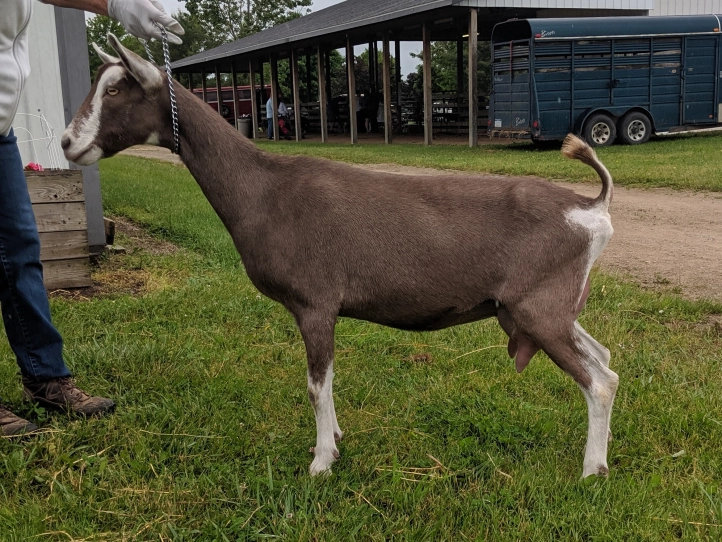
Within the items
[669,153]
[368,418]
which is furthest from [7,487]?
[669,153]

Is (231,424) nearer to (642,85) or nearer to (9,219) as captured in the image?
(9,219)

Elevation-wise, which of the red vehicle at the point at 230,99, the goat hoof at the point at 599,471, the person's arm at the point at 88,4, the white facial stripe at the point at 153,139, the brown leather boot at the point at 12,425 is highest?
the red vehicle at the point at 230,99

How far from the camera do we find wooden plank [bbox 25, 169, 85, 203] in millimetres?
5559

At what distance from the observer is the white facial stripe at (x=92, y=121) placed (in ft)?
9.95

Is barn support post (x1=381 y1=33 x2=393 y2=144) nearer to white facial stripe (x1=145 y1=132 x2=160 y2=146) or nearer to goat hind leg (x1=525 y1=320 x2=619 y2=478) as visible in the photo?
white facial stripe (x1=145 y1=132 x2=160 y2=146)

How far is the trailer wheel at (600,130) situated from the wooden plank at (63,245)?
12.8 meters

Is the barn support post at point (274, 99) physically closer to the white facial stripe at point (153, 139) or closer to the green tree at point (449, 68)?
the green tree at point (449, 68)

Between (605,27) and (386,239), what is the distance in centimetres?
1461

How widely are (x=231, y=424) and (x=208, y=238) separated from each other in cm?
424

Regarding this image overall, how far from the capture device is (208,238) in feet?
24.6

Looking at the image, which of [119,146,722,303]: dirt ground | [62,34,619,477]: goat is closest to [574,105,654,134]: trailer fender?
[119,146,722,303]: dirt ground

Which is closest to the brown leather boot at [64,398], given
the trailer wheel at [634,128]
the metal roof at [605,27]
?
the metal roof at [605,27]

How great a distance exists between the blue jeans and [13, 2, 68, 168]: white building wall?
338 cm

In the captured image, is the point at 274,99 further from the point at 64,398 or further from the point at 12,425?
the point at 12,425
